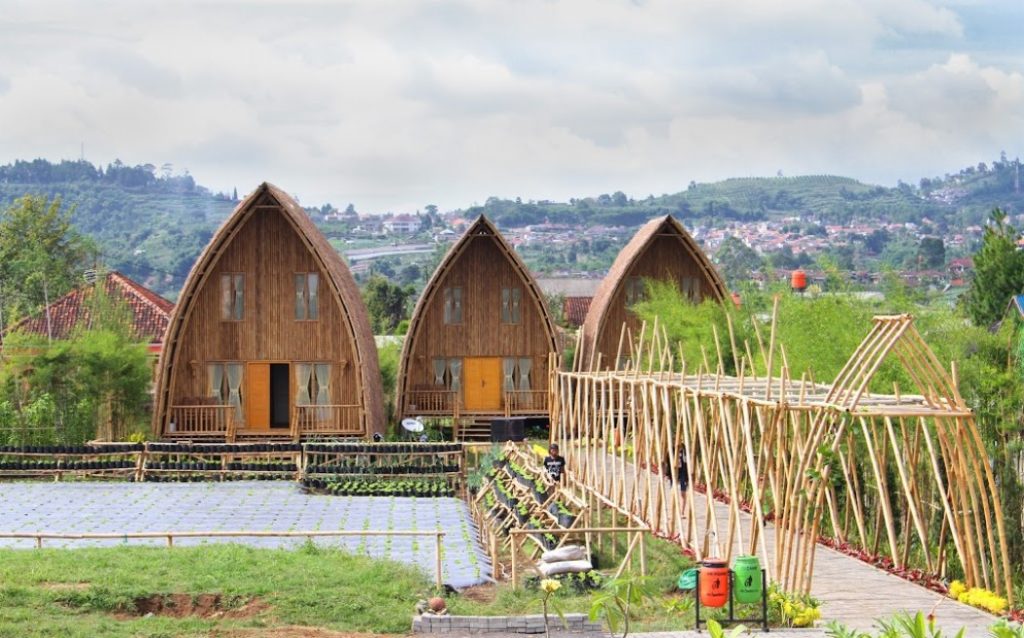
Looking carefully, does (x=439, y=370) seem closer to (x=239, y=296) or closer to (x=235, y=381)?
(x=235, y=381)

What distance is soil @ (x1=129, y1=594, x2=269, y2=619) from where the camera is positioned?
50.3ft

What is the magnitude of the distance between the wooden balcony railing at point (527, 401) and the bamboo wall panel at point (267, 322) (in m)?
4.27

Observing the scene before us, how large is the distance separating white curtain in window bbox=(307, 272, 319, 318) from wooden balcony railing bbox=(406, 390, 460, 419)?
3275 mm

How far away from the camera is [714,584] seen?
13844mm

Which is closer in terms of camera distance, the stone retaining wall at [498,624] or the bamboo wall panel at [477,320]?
the stone retaining wall at [498,624]

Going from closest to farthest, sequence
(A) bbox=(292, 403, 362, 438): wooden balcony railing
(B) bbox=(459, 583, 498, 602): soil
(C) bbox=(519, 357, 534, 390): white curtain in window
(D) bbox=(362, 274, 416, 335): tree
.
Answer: (B) bbox=(459, 583, 498, 602): soil
(A) bbox=(292, 403, 362, 438): wooden balcony railing
(C) bbox=(519, 357, 534, 390): white curtain in window
(D) bbox=(362, 274, 416, 335): tree

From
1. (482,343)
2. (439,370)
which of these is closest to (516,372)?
(482,343)

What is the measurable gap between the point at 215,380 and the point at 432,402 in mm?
5297

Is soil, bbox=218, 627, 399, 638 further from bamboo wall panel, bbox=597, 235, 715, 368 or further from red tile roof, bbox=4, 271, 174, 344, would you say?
red tile roof, bbox=4, 271, 174, 344

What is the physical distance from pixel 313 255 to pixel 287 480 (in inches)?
260

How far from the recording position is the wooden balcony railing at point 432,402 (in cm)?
3538

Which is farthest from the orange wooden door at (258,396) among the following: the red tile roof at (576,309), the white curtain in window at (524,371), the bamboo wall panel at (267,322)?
the red tile roof at (576,309)

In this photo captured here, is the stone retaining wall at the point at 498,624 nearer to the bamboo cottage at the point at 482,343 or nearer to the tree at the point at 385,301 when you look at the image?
the bamboo cottage at the point at 482,343

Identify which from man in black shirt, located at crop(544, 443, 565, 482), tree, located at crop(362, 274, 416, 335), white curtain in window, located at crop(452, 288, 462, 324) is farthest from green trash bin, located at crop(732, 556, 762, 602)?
tree, located at crop(362, 274, 416, 335)
